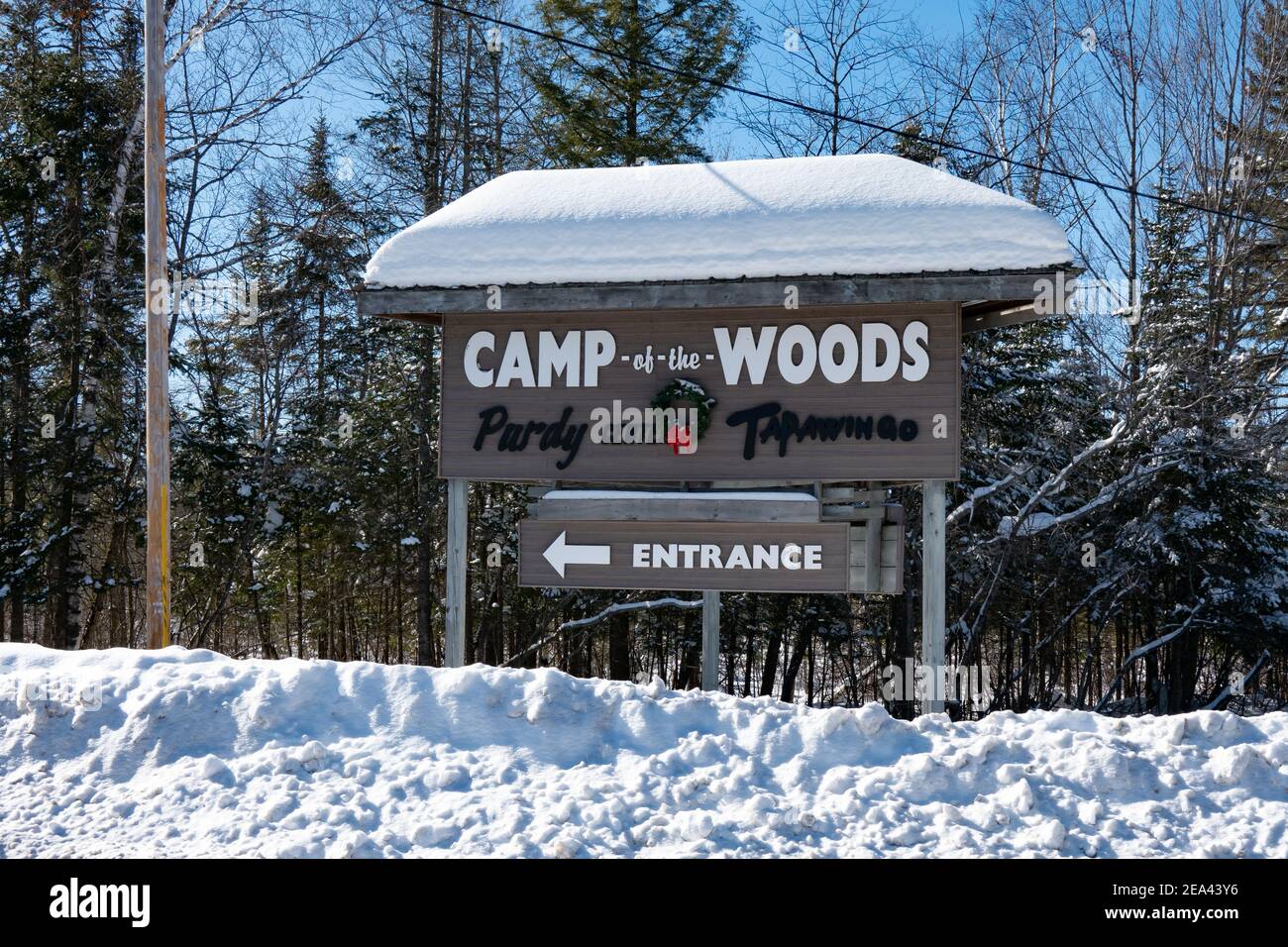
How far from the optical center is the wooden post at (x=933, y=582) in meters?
7.59

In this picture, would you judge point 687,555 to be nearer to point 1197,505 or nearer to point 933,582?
point 933,582

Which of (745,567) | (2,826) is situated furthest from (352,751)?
(745,567)

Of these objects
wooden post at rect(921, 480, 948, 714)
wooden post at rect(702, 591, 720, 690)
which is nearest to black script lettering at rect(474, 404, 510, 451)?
wooden post at rect(702, 591, 720, 690)

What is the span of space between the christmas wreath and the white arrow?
1.28m

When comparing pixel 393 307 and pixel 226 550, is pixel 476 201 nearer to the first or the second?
pixel 393 307

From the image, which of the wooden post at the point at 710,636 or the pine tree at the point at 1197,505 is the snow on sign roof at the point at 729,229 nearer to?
the wooden post at the point at 710,636

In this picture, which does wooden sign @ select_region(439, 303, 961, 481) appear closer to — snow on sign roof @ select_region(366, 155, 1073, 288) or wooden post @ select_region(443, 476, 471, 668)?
wooden post @ select_region(443, 476, 471, 668)

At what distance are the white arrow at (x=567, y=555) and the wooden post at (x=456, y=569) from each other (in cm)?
86

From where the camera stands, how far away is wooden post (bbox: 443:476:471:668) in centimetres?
846

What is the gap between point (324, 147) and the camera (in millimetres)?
19766

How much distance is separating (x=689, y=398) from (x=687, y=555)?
1.25 m

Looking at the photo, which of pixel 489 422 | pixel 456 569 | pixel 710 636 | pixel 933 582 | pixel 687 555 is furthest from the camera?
pixel 710 636

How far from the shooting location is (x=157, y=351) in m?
9.09

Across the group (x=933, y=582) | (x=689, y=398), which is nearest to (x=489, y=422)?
(x=689, y=398)
